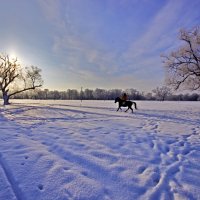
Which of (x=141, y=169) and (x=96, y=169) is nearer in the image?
(x=96, y=169)

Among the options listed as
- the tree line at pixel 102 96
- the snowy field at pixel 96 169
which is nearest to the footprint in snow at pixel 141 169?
the snowy field at pixel 96 169

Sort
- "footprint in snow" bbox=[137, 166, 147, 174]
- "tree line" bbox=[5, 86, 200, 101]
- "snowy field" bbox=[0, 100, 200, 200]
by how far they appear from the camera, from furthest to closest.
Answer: "tree line" bbox=[5, 86, 200, 101] → "footprint in snow" bbox=[137, 166, 147, 174] → "snowy field" bbox=[0, 100, 200, 200]

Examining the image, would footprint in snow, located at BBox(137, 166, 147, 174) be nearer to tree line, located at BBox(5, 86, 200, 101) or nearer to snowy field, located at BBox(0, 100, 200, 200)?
snowy field, located at BBox(0, 100, 200, 200)

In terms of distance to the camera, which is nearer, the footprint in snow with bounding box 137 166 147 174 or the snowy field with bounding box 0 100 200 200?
the snowy field with bounding box 0 100 200 200

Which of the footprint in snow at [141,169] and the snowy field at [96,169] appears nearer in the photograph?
the snowy field at [96,169]

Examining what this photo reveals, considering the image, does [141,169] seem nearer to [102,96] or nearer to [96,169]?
[96,169]

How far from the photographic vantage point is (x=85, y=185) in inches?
165

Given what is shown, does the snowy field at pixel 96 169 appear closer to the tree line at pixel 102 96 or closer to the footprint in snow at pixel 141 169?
the footprint in snow at pixel 141 169

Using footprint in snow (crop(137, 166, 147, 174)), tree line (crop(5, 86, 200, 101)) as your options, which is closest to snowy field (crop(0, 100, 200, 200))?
footprint in snow (crop(137, 166, 147, 174))

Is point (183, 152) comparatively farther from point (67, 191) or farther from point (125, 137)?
point (67, 191)

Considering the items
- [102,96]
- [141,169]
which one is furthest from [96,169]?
[102,96]

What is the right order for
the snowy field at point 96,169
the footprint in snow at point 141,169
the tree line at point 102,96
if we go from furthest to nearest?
the tree line at point 102,96
the footprint in snow at point 141,169
the snowy field at point 96,169

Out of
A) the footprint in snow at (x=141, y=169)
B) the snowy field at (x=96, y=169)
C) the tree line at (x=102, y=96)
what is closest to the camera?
the snowy field at (x=96, y=169)

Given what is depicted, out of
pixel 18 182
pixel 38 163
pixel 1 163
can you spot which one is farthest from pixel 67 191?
pixel 1 163
